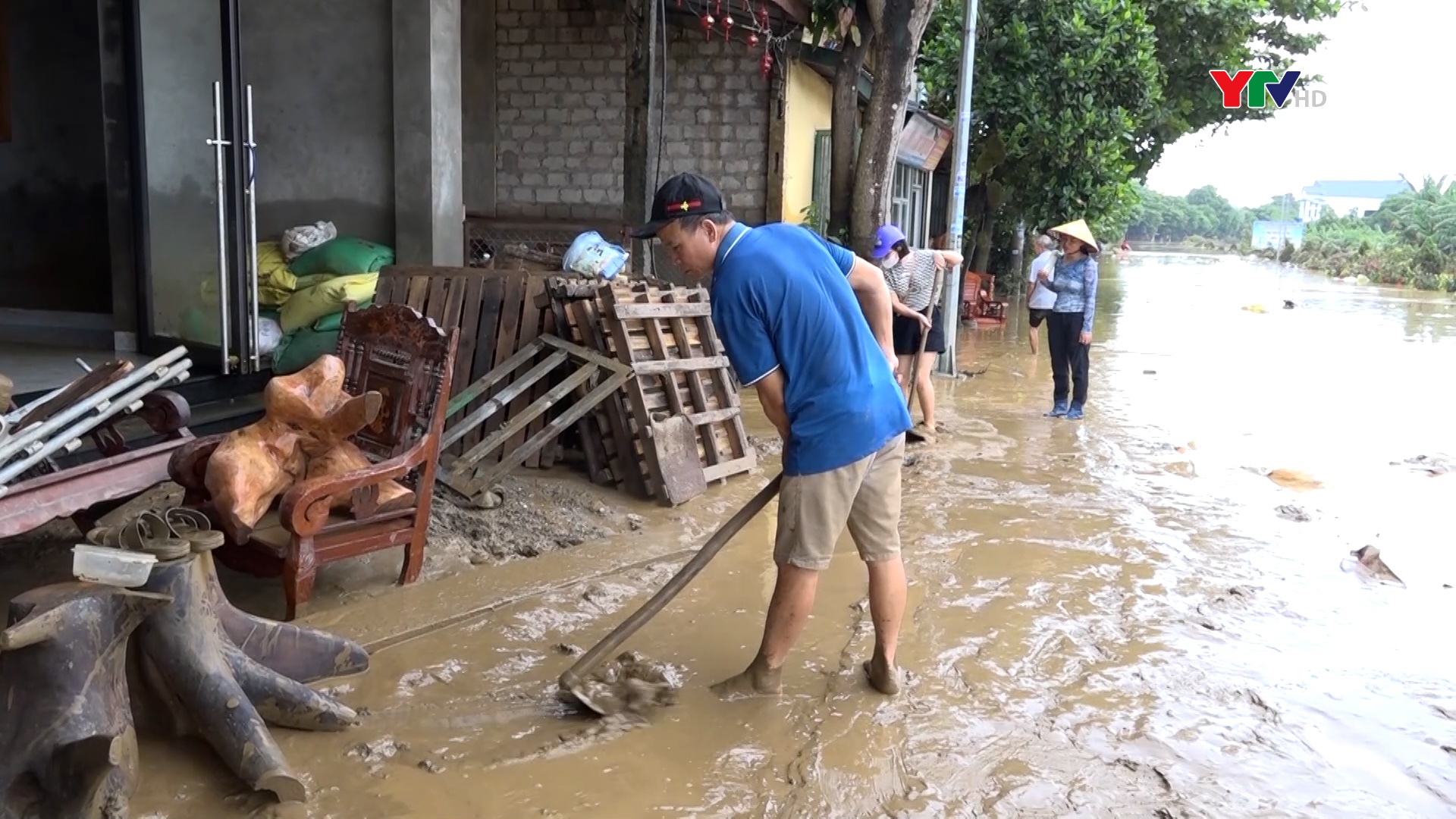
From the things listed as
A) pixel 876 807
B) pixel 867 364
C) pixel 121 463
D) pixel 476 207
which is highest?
pixel 476 207

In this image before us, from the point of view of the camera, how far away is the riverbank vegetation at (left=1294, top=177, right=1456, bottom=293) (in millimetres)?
32375

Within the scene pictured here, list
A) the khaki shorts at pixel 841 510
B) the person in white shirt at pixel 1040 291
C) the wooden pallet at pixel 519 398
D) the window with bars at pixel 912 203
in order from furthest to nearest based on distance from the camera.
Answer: the window with bars at pixel 912 203
the person in white shirt at pixel 1040 291
the wooden pallet at pixel 519 398
the khaki shorts at pixel 841 510

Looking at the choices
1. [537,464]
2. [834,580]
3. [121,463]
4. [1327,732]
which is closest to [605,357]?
[537,464]

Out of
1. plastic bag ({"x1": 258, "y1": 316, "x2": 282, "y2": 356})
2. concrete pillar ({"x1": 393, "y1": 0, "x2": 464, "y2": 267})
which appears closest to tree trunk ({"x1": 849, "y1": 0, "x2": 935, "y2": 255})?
concrete pillar ({"x1": 393, "y1": 0, "x2": 464, "y2": 267})

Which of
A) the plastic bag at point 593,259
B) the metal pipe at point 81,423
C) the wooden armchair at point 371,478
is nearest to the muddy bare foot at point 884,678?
the wooden armchair at point 371,478

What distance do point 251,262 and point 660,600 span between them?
4.37 m

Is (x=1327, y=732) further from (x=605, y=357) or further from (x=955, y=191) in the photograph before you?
(x=955, y=191)

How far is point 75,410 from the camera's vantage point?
3.62 meters

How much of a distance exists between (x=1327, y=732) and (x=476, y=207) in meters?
9.31

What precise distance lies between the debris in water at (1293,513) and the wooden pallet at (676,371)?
123 inches

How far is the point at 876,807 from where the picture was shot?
2.96 meters

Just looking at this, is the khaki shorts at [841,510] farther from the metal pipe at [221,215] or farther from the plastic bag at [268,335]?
the plastic bag at [268,335]

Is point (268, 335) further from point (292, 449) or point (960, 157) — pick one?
point (960, 157)

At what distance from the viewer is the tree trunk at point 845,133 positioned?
9.09m
